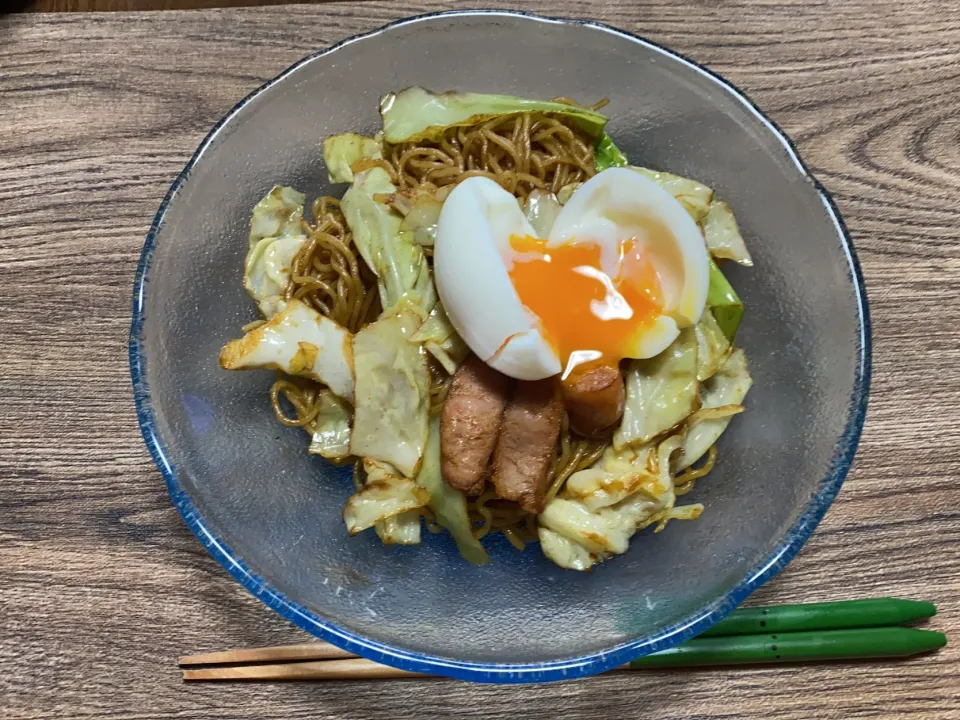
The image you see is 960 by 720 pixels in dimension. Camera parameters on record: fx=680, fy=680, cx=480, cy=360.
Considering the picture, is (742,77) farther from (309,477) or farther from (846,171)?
(309,477)

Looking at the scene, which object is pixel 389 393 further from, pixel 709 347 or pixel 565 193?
pixel 709 347

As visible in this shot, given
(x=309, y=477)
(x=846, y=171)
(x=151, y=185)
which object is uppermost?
(x=846, y=171)

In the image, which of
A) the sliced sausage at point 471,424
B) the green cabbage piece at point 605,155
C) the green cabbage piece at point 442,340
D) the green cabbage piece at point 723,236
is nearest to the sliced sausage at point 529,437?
the sliced sausage at point 471,424

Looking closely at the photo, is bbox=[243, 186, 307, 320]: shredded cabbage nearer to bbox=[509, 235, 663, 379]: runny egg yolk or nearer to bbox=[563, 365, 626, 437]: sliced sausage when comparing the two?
bbox=[509, 235, 663, 379]: runny egg yolk

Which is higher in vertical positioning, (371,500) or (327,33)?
(327,33)

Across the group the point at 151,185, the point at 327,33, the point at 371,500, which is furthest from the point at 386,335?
the point at 327,33

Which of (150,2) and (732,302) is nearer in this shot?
(732,302)
